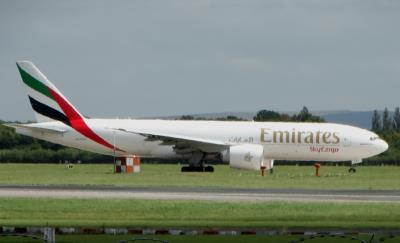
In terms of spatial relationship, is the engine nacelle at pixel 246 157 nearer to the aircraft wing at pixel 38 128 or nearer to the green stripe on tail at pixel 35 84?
the aircraft wing at pixel 38 128

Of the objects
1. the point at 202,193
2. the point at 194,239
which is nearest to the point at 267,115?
the point at 202,193

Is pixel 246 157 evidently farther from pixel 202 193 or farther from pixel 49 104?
pixel 202 193

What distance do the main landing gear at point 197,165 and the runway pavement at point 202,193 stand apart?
20.7 meters

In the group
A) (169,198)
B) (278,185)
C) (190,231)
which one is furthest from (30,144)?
(190,231)

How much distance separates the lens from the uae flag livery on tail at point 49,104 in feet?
218

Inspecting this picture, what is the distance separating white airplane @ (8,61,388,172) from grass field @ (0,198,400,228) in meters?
29.8

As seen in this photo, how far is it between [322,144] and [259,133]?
3789mm

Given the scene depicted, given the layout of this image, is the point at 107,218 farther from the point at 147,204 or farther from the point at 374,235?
the point at 374,235

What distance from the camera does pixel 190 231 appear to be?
24891 mm

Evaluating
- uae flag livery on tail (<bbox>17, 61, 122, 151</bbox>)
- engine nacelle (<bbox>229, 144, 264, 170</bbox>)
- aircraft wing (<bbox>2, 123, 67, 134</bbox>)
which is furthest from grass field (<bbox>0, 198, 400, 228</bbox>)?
uae flag livery on tail (<bbox>17, 61, 122, 151</bbox>)

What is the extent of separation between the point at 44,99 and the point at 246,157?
1312 centimetres

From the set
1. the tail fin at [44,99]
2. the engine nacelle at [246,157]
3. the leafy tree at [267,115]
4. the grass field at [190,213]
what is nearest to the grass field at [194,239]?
the grass field at [190,213]

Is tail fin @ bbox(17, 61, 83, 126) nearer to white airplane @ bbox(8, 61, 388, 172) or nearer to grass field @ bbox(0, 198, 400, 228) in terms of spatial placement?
white airplane @ bbox(8, 61, 388, 172)

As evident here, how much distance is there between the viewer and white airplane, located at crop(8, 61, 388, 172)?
2579 inches
